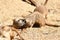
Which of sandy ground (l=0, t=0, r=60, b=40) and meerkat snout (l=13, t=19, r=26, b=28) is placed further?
meerkat snout (l=13, t=19, r=26, b=28)

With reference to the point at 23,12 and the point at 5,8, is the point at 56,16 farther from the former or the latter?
the point at 5,8

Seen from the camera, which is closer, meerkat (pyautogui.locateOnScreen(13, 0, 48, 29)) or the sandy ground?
the sandy ground

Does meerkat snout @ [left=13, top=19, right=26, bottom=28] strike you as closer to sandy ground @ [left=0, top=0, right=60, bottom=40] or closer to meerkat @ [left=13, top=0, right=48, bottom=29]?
meerkat @ [left=13, top=0, right=48, bottom=29]

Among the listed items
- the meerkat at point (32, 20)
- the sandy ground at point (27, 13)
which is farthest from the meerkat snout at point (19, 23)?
the sandy ground at point (27, 13)

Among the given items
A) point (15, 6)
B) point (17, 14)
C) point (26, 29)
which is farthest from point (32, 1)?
point (26, 29)

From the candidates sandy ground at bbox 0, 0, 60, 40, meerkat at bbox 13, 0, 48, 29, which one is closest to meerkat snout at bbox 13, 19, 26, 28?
meerkat at bbox 13, 0, 48, 29

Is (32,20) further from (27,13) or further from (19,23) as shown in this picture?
(27,13)

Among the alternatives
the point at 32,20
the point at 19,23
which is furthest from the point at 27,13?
the point at 19,23

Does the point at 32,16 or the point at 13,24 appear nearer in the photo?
the point at 13,24

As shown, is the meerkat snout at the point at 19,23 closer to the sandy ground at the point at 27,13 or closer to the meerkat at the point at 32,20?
the meerkat at the point at 32,20
